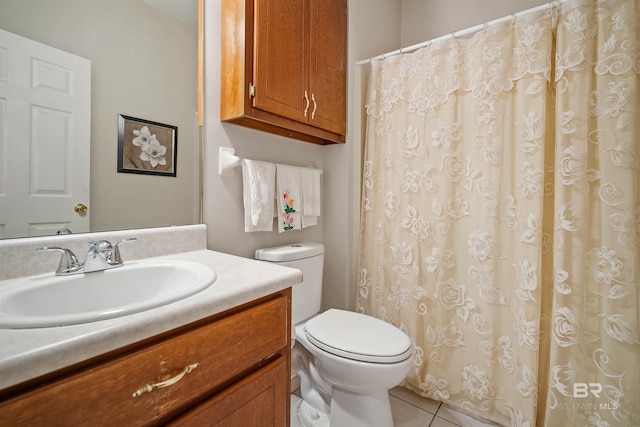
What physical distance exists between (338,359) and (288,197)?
778mm

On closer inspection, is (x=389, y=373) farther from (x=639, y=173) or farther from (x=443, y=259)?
(x=639, y=173)

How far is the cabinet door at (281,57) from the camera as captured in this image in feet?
3.78

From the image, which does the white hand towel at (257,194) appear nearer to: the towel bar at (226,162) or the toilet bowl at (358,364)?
the towel bar at (226,162)

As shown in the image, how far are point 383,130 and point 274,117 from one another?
674mm

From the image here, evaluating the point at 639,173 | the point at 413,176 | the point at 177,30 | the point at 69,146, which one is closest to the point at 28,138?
the point at 69,146

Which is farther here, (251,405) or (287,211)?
(287,211)

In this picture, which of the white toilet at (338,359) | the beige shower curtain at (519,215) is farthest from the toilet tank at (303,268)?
the beige shower curtain at (519,215)

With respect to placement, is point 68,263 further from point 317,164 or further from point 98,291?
point 317,164

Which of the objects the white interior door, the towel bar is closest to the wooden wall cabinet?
the towel bar

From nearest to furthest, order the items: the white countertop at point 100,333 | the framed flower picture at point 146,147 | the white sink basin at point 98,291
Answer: the white countertop at point 100,333
the white sink basin at point 98,291
the framed flower picture at point 146,147

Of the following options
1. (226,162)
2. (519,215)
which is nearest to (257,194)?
(226,162)

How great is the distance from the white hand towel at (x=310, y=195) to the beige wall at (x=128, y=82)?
57 cm

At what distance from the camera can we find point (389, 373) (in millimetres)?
1056

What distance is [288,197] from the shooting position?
1.46 m
